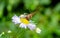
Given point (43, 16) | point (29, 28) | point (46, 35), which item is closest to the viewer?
point (29, 28)

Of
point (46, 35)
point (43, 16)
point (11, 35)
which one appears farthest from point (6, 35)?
point (43, 16)

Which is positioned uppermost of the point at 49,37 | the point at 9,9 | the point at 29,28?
the point at 9,9

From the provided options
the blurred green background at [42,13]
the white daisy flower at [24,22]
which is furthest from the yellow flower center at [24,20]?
the blurred green background at [42,13]

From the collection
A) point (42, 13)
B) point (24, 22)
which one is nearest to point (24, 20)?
point (24, 22)

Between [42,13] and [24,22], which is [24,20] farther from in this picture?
[42,13]

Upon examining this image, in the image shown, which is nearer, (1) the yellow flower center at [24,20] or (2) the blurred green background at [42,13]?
(1) the yellow flower center at [24,20]

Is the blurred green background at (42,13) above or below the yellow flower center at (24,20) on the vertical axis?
above

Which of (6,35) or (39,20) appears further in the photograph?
(39,20)

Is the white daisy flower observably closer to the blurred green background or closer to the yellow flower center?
the yellow flower center

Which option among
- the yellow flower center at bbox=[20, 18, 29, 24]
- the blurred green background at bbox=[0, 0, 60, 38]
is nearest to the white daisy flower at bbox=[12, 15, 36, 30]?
Result: the yellow flower center at bbox=[20, 18, 29, 24]

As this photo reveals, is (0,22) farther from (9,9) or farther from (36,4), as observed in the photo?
(36,4)

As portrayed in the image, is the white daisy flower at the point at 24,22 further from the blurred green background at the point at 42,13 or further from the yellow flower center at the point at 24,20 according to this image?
the blurred green background at the point at 42,13
